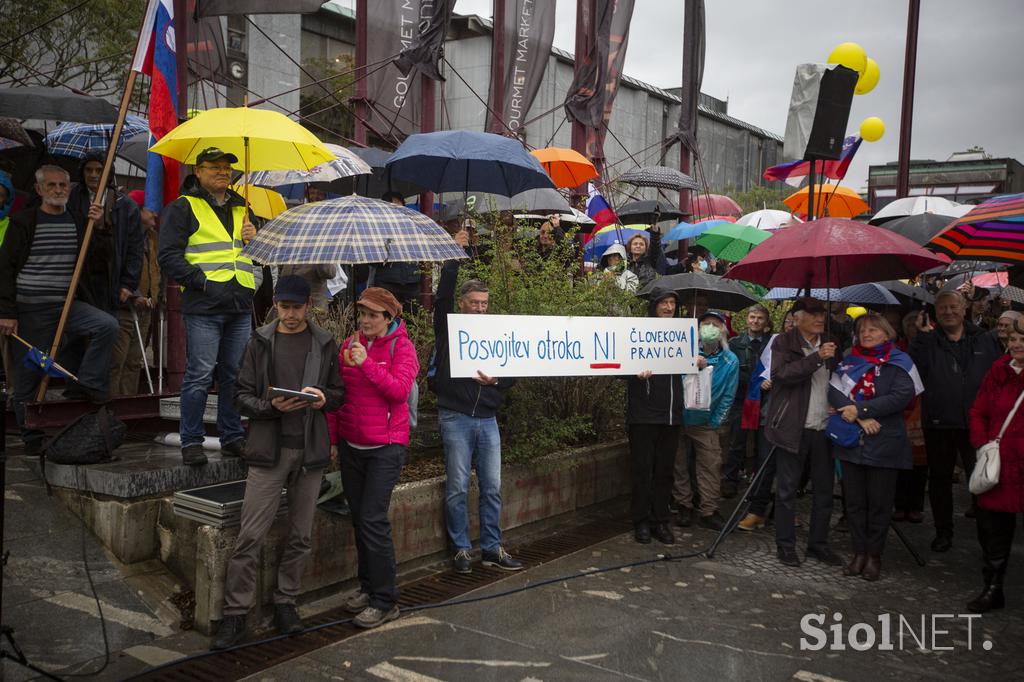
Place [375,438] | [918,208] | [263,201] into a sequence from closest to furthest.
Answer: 1. [375,438]
2. [263,201]
3. [918,208]

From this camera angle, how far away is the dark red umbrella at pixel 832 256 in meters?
6.23

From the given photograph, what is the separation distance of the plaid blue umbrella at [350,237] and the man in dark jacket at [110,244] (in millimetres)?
2279

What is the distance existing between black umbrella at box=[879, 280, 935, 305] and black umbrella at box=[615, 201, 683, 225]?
5.39 metres

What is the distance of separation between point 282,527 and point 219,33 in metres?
7.73

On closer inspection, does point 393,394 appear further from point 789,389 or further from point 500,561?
point 789,389

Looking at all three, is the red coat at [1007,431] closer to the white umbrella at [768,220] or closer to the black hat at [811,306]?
the black hat at [811,306]

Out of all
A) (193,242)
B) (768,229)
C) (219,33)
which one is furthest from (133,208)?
(768,229)

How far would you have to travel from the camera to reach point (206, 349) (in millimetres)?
6016

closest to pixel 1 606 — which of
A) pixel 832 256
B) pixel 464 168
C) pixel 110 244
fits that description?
pixel 110 244

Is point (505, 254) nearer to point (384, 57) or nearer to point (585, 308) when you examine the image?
point (585, 308)

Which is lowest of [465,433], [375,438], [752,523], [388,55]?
[752,523]

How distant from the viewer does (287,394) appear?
15.9ft

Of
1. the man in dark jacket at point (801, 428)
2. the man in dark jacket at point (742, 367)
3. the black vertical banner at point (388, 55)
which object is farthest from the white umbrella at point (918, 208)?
the black vertical banner at point (388, 55)

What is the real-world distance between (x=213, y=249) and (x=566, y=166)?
6.60m
